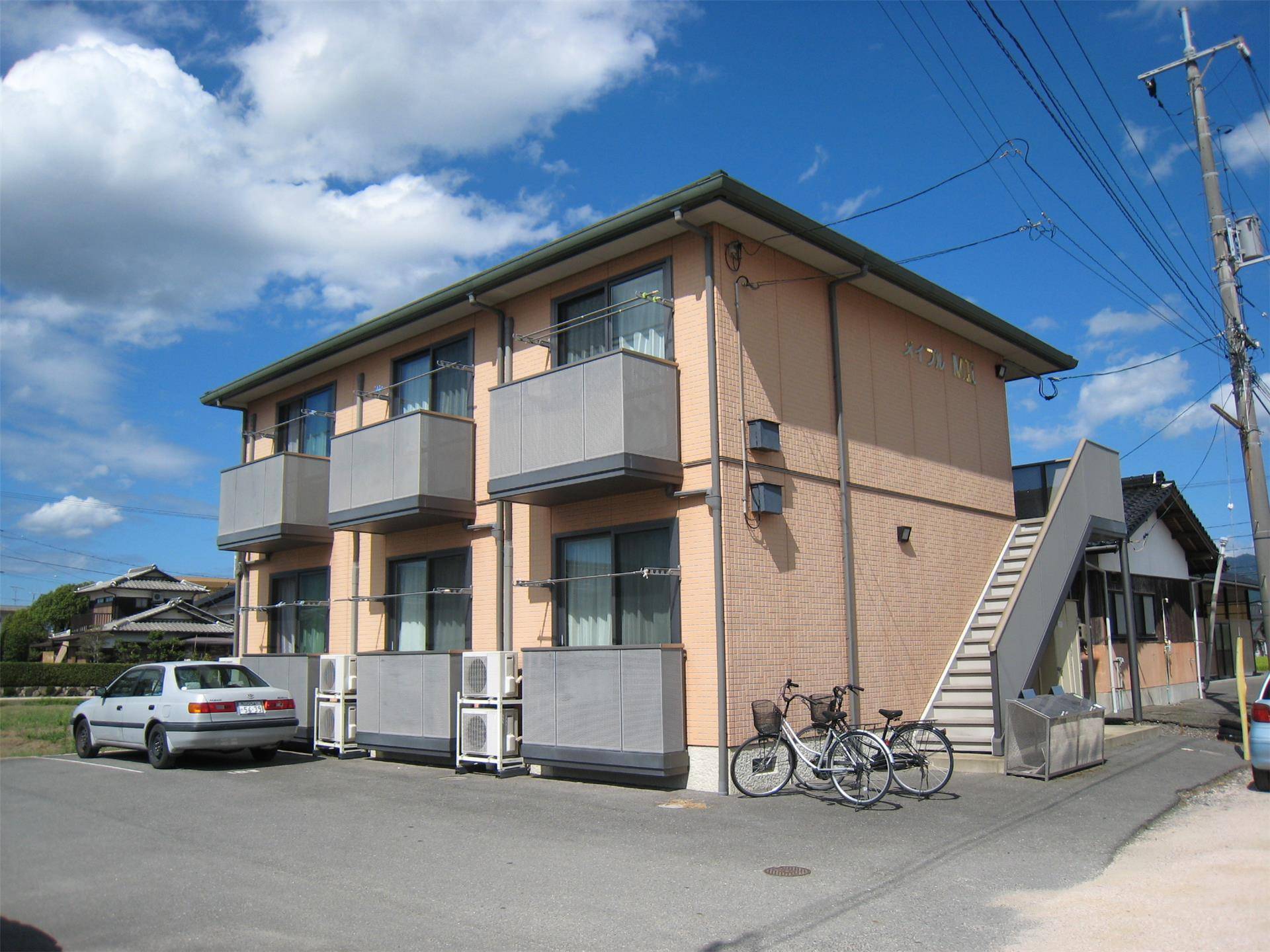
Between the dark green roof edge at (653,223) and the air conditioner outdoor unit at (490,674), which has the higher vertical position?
the dark green roof edge at (653,223)

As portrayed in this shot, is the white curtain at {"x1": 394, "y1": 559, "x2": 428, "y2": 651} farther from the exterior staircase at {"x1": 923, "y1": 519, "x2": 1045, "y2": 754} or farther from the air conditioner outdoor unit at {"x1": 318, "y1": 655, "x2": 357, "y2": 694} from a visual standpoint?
the exterior staircase at {"x1": 923, "y1": 519, "x2": 1045, "y2": 754}

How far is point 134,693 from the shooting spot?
13938 millimetres

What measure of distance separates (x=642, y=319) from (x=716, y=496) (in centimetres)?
279

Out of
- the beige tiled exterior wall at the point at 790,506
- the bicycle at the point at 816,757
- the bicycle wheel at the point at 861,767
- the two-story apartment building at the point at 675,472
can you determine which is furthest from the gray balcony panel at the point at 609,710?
the bicycle wheel at the point at 861,767

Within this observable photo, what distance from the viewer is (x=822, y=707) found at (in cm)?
1118

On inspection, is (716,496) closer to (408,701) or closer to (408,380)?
(408,701)

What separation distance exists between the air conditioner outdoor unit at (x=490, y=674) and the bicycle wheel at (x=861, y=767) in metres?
4.39

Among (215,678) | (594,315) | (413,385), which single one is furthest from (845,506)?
(215,678)

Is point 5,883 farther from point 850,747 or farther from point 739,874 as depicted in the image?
point 850,747

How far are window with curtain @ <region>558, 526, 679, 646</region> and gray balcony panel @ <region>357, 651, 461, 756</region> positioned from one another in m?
1.75

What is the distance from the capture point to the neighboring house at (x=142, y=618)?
118 ft

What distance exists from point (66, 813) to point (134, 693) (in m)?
10.7

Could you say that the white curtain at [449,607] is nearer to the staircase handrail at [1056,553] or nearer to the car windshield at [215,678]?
the car windshield at [215,678]

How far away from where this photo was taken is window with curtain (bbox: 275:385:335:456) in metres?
18.6
